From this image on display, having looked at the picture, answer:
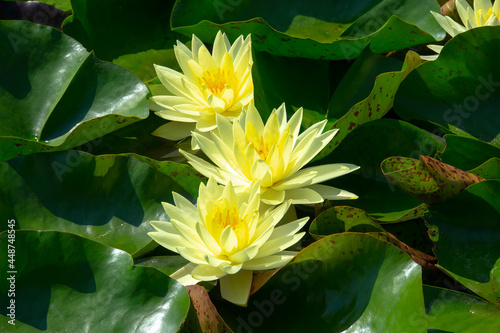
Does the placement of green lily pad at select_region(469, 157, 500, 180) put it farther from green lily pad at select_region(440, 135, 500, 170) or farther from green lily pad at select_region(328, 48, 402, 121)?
green lily pad at select_region(328, 48, 402, 121)

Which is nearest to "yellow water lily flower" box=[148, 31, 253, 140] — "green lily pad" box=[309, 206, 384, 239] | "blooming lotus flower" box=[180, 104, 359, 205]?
"blooming lotus flower" box=[180, 104, 359, 205]

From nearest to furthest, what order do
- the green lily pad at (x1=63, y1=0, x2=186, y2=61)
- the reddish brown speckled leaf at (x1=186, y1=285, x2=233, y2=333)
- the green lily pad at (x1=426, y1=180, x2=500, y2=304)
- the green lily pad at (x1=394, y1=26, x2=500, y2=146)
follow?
the reddish brown speckled leaf at (x1=186, y1=285, x2=233, y2=333) → the green lily pad at (x1=426, y1=180, x2=500, y2=304) → the green lily pad at (x1=394, y1=26, x2=500, y2=146) → the green lily pad at (x1=63, y1=0, x2=186, y2=61)

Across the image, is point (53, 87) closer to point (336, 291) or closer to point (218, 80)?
point (218, 80)

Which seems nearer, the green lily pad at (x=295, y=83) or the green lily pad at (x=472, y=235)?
the green lily pad at (x=472, y=235)

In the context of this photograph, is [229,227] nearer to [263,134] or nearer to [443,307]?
[263,134]

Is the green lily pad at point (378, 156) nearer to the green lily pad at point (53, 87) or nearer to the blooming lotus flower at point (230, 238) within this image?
the blooming lotus flower at point (230, 238)

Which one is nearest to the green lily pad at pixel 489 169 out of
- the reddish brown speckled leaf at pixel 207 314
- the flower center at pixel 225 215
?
the flower center at pixel 225 215

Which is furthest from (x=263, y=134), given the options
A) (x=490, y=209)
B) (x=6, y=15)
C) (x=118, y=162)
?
(x=6, y=15)
